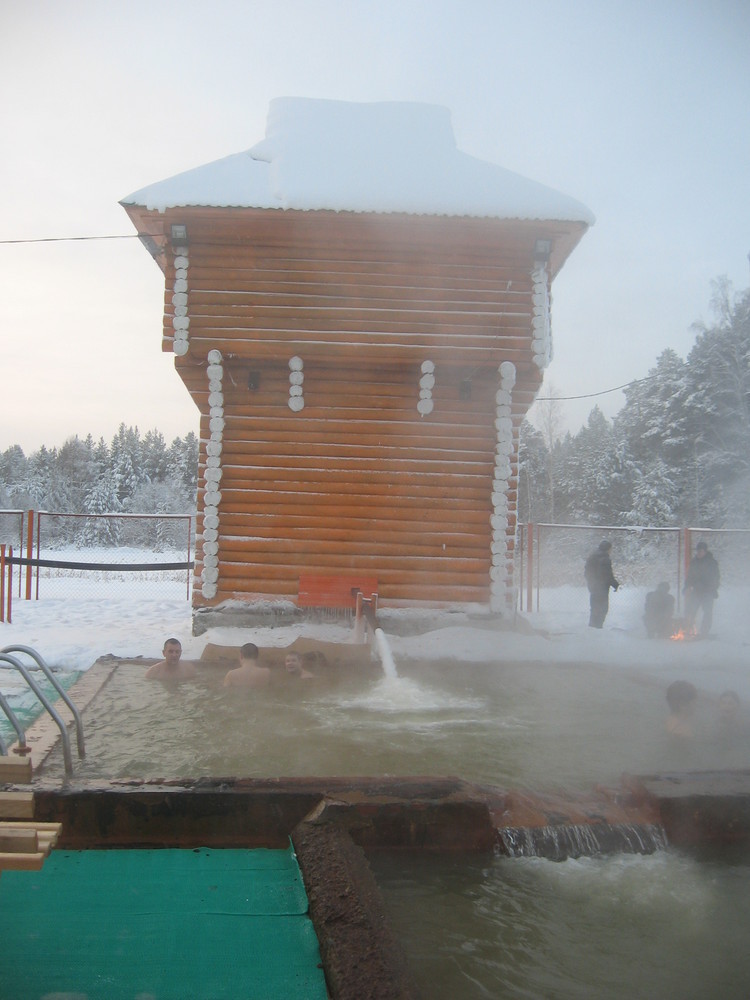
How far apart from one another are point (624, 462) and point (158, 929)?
3557 cm

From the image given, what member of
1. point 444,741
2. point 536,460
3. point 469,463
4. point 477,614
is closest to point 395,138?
point 469,463

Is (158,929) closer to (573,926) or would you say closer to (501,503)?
(573,926)

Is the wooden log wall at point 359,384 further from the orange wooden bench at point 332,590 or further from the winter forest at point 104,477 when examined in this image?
the winter forest at point 104,477

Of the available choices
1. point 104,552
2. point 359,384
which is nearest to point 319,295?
point 359,384

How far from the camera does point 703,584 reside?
1086cm

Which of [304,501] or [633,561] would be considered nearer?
[304,501]

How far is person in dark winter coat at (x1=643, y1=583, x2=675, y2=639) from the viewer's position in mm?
10523

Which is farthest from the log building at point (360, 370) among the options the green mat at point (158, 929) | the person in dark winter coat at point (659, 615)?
the green mat at point (158, 929)

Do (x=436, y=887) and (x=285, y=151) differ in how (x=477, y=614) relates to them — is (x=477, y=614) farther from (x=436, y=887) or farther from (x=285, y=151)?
(x=285, y=151)

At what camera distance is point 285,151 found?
10375 mm

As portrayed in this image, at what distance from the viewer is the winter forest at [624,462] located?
87.9 feet

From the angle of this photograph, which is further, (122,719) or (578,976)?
(122,719)

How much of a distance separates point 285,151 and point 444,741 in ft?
27.5

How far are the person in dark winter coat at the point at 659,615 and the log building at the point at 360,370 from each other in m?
2.41
